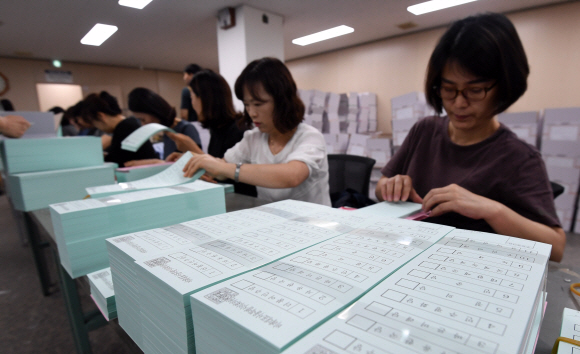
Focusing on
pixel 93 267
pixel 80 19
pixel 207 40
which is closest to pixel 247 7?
pixel 207 40

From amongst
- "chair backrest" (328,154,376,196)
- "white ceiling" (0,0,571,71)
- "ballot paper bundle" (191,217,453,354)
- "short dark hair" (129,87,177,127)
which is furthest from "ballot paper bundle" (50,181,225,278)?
"white ceiling" (0,0,571,71)

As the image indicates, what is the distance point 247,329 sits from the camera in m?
0.21

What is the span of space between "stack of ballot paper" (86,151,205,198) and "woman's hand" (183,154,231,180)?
0.05 feet

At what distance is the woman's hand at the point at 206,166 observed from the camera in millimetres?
939

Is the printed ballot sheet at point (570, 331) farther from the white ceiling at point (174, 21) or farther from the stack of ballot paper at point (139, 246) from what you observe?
the white ceiling at point (174, 21)

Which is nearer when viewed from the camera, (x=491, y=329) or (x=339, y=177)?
(x=491, y=329)

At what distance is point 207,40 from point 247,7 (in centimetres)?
150

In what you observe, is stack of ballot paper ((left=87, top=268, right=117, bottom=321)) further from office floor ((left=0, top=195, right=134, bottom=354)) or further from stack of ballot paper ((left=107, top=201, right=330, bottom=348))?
office floor ((left=0, top=195, right=134, bottom=354))

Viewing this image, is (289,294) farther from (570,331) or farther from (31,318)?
(31,318)

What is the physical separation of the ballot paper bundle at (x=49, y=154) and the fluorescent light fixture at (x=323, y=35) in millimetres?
3693

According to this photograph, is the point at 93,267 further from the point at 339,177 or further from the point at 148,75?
the point at 148,75

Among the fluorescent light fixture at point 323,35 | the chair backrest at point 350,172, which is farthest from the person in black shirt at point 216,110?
the fluorescent light fixture at point 323,35

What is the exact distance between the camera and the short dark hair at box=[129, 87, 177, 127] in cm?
198

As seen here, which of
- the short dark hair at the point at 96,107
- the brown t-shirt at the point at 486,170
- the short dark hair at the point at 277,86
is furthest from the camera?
the short dark hair at the point at 96,107
